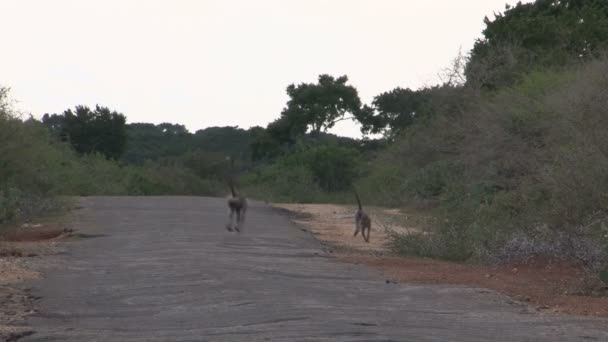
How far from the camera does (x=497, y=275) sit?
64.7 ft

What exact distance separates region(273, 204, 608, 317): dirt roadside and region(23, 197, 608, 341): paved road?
0.57m

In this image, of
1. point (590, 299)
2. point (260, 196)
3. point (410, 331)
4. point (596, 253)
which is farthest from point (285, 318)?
point (260, 196)

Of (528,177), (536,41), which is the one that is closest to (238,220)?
(528,177)

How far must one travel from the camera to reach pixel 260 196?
175 ft

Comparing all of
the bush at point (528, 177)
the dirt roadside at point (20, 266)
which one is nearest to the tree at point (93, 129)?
the bush at point (528, 177)

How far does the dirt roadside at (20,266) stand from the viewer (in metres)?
12.4

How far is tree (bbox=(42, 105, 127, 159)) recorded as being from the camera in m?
75.2

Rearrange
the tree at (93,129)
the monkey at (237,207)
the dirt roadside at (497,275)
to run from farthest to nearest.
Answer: the tree at (93,129) → the monkey at (237,207) → the dirt roadside at (497,275)

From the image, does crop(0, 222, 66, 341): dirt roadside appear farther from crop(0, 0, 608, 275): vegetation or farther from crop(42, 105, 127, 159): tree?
crop(42, 105, 127, 159): tree

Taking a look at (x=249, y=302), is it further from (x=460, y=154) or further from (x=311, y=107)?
(x=311, y=107)

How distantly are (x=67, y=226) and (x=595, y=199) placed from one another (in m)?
13.5

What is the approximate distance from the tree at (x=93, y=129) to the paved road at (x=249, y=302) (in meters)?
51.8

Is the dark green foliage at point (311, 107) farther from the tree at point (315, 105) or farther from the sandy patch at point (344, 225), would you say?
the sandy patch at point (344, 225)

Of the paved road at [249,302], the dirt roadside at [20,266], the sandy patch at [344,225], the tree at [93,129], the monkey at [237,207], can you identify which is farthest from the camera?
the tree at [93,129]
